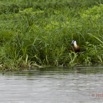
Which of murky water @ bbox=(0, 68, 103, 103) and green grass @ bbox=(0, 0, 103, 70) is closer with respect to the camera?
murky water @ bbox=(0, 68, 103, 103)

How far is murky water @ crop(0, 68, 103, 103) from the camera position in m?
11.4

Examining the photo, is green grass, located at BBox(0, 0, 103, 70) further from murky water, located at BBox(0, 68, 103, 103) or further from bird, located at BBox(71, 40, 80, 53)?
murky water, located at BBox(0, 68, 103, 103)

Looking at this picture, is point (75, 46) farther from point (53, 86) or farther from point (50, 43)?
point (53, 86)

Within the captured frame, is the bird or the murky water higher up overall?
the bird

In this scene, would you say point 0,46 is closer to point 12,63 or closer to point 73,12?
point 12,63

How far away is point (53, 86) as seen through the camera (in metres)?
12.9

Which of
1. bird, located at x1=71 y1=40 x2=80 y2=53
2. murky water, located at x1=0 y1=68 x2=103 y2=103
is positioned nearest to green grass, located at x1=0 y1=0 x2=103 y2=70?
bird, located at x1=71 y1=40 x2=80 y2=53

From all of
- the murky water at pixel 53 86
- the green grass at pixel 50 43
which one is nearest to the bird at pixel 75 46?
the green grass at pixel 50 43

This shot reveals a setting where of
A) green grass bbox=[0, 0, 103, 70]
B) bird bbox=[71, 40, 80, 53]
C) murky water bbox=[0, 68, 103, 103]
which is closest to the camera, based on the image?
murky water bbox=[0, 68, 103, 103]

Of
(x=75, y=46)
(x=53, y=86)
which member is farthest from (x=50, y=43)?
(x=53, y=86)

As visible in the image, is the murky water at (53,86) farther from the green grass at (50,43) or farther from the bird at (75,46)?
the bird at (75,46)

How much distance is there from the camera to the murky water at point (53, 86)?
11352 millimetres

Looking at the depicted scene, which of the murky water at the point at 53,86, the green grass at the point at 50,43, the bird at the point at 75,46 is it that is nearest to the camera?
the murky water at the point at 53,86

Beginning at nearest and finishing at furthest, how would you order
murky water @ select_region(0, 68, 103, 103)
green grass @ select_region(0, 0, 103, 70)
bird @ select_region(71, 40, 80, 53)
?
murky water @ select_region(0, 68, 103, 103), green grass @ select_region(0, 0, 103, 70), bird @ select_region(71, 40, 80, 53)
